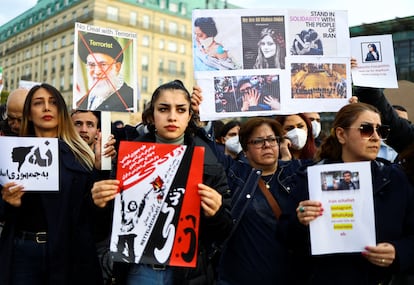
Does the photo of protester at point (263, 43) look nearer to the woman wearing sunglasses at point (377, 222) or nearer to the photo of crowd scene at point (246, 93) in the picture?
the photo of crowd scene at point (246, 93)

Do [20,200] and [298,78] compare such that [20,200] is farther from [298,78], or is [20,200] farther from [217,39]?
[298,78]

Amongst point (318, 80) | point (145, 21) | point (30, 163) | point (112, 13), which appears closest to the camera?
point (30, 163)

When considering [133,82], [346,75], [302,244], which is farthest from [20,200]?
[346,75]

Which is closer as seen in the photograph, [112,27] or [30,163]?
[30,163]

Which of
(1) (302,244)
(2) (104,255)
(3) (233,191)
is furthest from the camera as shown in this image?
(2) (104,255)

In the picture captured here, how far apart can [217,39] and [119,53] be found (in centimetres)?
73

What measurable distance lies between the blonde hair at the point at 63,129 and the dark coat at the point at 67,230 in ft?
0.26

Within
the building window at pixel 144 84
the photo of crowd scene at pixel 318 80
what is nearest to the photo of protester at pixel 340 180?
the photo of crowd scene at pixel 318 80

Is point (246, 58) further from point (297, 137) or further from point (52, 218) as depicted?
point (52, 218)

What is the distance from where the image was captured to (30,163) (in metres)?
2.83

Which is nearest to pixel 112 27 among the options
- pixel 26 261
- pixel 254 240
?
→ pixel 26 261

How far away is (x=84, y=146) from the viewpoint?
10.8ft

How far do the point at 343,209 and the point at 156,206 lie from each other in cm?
101

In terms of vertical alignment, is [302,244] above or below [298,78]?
below
